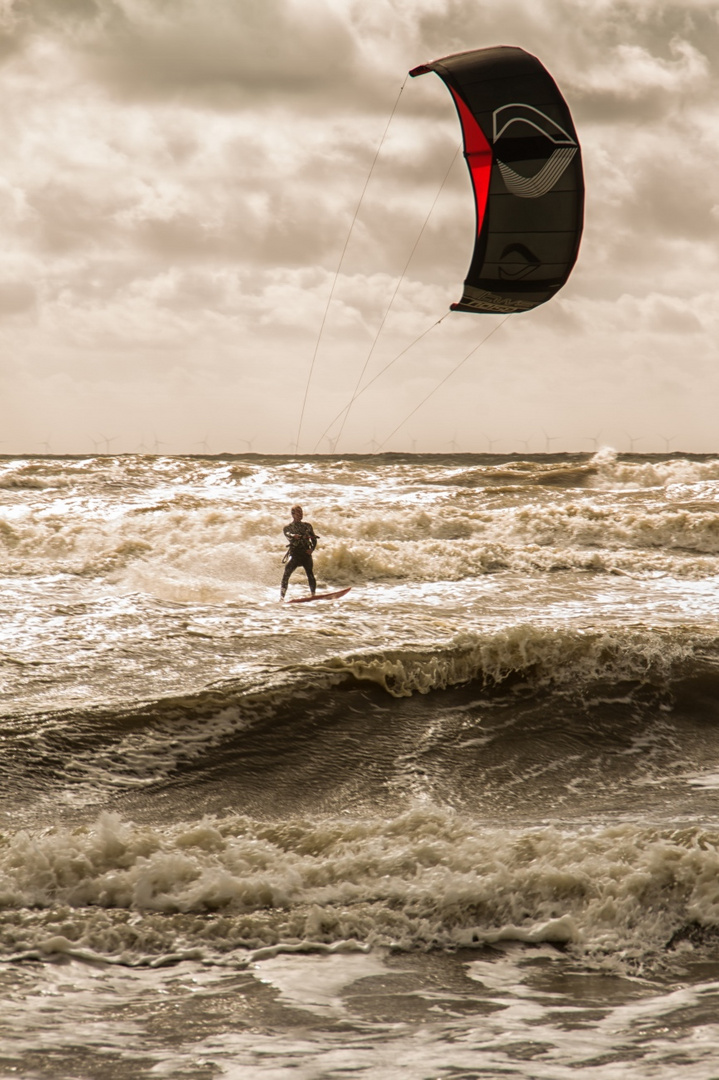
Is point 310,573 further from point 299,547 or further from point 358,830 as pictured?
point 358,830

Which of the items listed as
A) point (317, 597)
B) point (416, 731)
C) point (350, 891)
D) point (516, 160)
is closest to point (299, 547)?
point (317, 597)

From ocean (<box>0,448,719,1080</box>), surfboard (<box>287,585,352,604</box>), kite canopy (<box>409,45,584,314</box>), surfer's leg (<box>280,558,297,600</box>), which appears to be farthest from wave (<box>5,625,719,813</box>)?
kite canopy (<box>409,45,584,314</box>)

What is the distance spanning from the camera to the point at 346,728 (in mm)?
7445

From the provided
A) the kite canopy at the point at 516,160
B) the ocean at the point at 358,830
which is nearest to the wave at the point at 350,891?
the ocean at the point at 358,830

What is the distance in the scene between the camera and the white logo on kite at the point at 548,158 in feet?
37.2

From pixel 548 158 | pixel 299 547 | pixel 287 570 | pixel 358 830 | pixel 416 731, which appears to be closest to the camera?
pixel 358 830

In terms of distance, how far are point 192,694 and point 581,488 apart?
1689 cm

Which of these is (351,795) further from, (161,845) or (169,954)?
(169,954)

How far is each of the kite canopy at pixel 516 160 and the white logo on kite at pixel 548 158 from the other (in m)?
0.01

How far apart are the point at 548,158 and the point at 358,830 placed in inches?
374

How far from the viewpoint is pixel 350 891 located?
4535mm

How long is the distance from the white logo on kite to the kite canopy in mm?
12

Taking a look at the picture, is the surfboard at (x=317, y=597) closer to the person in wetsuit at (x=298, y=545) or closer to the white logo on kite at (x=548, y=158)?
the person in wetsuit at (x=298, y=545)

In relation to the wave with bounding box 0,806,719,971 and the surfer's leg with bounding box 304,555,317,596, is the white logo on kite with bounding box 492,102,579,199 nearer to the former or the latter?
the surfer's leg with bounding box 304,555,317,596
